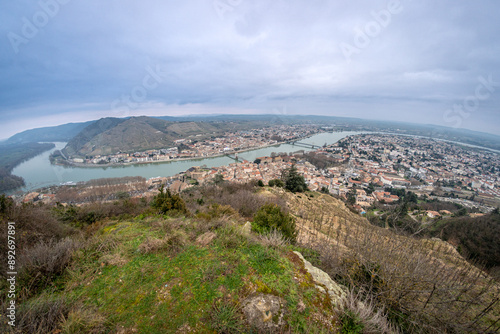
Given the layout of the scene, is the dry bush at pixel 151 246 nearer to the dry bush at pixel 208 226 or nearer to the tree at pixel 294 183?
the dry bush at pixel 208 226

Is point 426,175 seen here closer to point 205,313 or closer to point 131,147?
point 205,313

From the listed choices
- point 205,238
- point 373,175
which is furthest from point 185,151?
point 205,238

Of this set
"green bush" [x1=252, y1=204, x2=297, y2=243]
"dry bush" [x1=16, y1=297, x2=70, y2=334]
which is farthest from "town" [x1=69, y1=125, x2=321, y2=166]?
"dry bush" [x1=16, y1=297, x2=70, y2=334]

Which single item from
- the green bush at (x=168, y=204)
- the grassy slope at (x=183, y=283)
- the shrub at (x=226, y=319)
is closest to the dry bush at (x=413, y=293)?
the grassy slope at (x=183, y=283)

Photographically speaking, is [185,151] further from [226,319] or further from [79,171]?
[226,319]

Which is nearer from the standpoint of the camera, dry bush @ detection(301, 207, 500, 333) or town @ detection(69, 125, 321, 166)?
dry bush @ detection(301, 207, 500, 333)

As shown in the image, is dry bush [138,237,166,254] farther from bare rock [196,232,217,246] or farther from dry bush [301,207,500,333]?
dry bush [301,207,500,333]

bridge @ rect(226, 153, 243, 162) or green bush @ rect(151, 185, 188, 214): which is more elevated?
bridge @ rect(226, 153, 243, 162)
